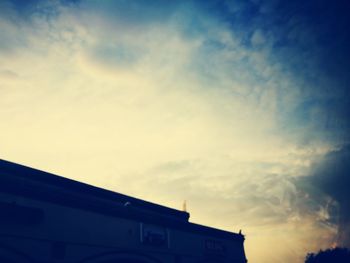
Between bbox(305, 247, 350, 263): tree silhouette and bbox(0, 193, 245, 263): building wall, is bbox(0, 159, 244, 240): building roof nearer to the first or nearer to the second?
bbox(0, 193, 245, 263): building wall

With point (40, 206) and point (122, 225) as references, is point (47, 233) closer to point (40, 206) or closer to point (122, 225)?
point (40, 206)

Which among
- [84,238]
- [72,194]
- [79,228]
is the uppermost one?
[72,194]

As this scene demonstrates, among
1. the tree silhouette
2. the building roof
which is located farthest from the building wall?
the tree silhouette

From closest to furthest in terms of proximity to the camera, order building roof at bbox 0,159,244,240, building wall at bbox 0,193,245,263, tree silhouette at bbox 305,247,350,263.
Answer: building wall at bbox 0,193,245,263 → building roof at bbox 0,159,244,240 → tree silhouette at bbox 305,247,350,263

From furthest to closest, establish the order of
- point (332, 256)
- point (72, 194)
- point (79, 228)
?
point (332, 256)
point (72, 194)
point (79, 228)

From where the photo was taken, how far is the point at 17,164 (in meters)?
14.6

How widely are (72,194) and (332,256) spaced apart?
4814 cm

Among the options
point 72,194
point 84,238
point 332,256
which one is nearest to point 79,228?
point 84,238

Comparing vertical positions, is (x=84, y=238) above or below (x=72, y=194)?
below

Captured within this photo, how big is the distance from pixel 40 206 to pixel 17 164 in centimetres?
351

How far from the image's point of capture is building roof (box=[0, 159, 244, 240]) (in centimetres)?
1227

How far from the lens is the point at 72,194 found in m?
14.2

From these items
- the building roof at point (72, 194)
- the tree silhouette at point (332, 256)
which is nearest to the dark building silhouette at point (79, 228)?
the building roof at point (72, 194)

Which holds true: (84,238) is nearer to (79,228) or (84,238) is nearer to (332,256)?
(79,228)
